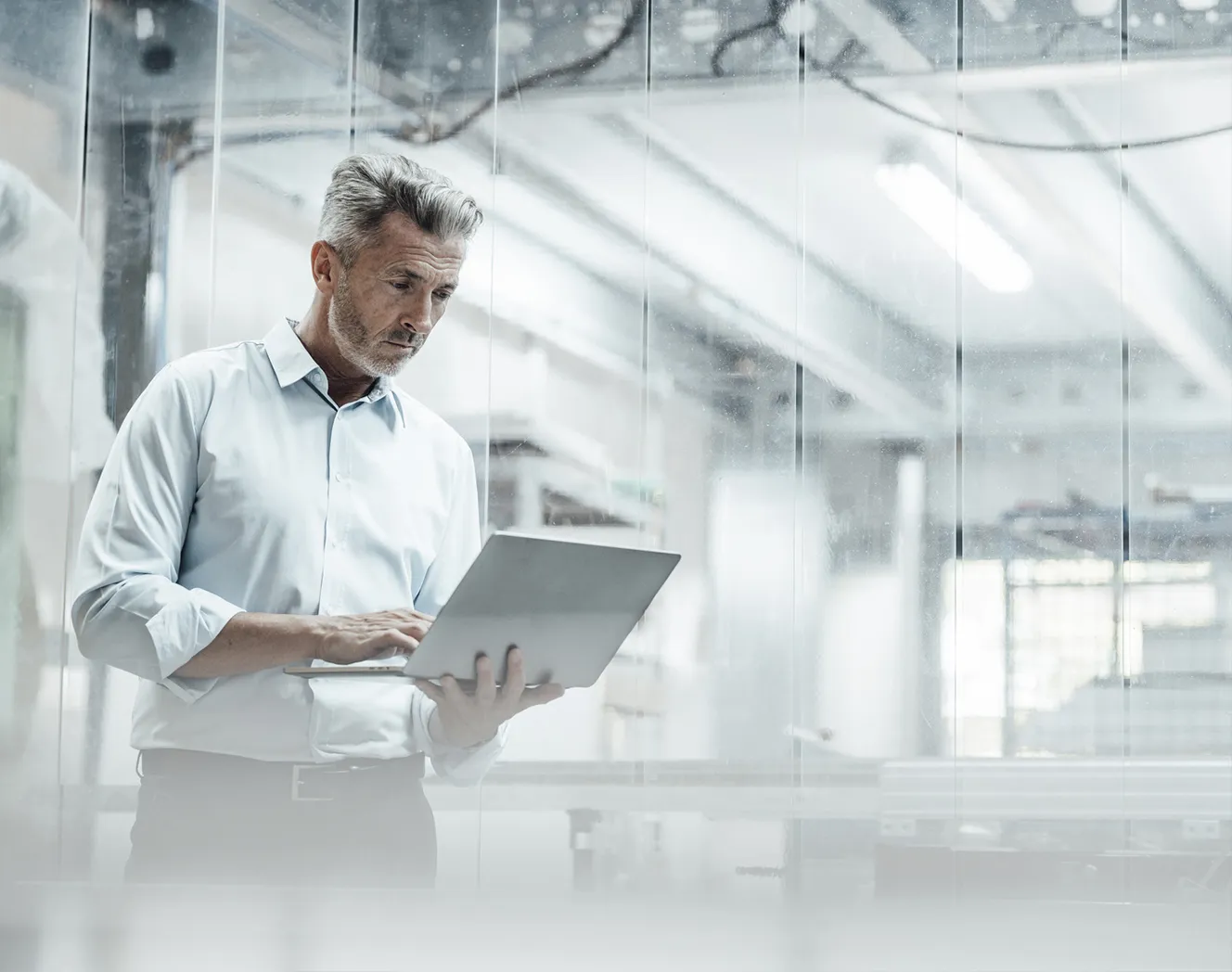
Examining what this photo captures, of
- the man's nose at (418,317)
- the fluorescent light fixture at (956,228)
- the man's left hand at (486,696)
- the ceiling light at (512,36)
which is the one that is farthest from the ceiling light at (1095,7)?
the man's left hand at (486,696)

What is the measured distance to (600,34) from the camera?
Answer: 3.07m

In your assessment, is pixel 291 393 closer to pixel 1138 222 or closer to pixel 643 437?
pixel 643 437

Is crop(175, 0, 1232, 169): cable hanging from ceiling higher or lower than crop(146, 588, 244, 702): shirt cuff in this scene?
higher

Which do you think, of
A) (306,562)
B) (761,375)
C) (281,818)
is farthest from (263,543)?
(761,375)

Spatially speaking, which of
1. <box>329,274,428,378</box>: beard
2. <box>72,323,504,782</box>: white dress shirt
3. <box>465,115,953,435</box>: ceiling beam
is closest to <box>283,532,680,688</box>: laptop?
<box>72,323,504,782</box>: white dress shirt

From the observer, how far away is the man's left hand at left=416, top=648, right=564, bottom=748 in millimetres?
1719

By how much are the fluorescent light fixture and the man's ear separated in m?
1.44

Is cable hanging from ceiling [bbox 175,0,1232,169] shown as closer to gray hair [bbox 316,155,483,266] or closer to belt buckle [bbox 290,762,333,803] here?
gray hair [bbox 316,155,483,266]

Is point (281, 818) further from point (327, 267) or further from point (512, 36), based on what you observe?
point (512, 36)

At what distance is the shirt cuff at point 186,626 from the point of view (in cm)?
173

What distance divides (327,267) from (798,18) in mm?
1500

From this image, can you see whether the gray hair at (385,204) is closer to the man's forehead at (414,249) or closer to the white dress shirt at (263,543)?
the man's forehead at (414,249)

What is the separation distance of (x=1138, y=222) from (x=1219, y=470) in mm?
523

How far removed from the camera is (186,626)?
1732 mm
